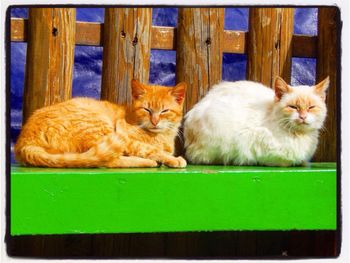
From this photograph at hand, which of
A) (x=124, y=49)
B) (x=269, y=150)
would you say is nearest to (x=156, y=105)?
(x=124, y=49)

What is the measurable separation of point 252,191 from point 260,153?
0.67 ft

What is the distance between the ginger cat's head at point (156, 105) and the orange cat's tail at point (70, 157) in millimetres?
148

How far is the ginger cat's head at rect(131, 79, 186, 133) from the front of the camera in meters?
1.86

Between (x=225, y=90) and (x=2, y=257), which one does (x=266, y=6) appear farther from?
(x=2, y=257)

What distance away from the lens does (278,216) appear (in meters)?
1.76

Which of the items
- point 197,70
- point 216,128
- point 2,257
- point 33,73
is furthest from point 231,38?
point 2,257

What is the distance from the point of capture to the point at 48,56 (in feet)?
6.44

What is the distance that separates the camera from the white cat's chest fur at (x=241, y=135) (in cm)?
190

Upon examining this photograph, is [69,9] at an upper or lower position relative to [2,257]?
upper

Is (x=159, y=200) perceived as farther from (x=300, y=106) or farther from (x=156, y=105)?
(x=300, y=106)

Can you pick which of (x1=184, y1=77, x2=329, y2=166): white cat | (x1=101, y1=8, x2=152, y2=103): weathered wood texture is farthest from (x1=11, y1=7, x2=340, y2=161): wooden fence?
(x1=184, y1=77, x2=329, y2=166): white cat

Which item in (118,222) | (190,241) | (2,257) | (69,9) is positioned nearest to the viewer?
(118,222)

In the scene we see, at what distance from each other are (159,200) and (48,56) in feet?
2.21

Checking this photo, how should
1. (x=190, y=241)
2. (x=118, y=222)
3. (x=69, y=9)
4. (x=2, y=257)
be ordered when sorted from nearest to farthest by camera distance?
(x=118, y=222)
(x=2, y=257)
(x=69, y=9)
(x=190, y=241)
